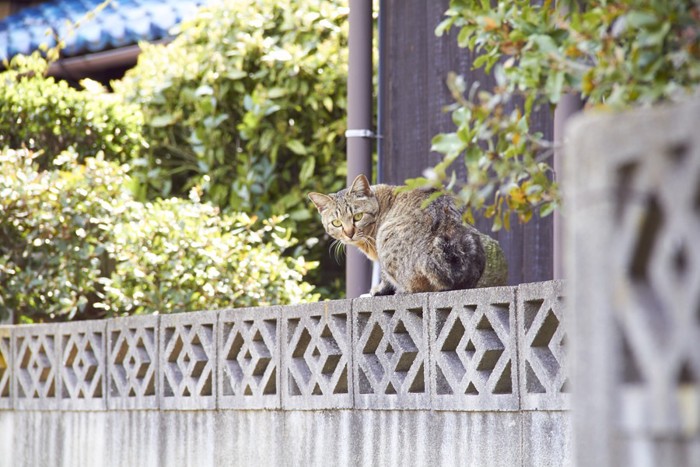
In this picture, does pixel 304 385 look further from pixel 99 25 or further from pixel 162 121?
pixel 99 25

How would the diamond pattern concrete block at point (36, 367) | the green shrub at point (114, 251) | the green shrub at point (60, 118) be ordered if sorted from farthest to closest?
the green shrub at point (60, 118), the green shrub at point (114, 251), the diamond pattern concrete block at point (36, 367)

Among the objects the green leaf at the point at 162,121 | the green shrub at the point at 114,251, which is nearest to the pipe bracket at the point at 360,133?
the green shrub at the point at 114,251

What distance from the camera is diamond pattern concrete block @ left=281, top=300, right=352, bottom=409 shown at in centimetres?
611

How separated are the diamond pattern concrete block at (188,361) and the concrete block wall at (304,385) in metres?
0.01

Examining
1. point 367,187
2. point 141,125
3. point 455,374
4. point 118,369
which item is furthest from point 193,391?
point 141,125

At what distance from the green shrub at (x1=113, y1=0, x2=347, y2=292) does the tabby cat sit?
3.88 meters

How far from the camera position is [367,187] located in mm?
6926

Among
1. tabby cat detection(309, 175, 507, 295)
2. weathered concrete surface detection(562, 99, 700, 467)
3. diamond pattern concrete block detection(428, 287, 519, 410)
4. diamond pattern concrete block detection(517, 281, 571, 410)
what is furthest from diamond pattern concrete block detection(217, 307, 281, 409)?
weathered concrete surface detection(562, 99, 700, 467)

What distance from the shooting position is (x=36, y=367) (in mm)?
8727

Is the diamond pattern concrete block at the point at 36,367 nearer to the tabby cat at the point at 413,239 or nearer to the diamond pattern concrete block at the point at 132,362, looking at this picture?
the diamond pattern concrete block at the point at 132,362

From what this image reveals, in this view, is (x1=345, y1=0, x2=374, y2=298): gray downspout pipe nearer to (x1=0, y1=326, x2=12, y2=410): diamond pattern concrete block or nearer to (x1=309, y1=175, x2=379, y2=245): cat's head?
(x1=309, y1=175, x2=379, y2=245): cat's head

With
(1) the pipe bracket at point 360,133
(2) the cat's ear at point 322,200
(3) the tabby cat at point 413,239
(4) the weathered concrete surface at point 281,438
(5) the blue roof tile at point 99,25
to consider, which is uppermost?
(5) the blue roof tile at point 99,25

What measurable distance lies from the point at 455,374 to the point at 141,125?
644 cm

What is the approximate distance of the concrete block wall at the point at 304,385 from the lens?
512 cm
